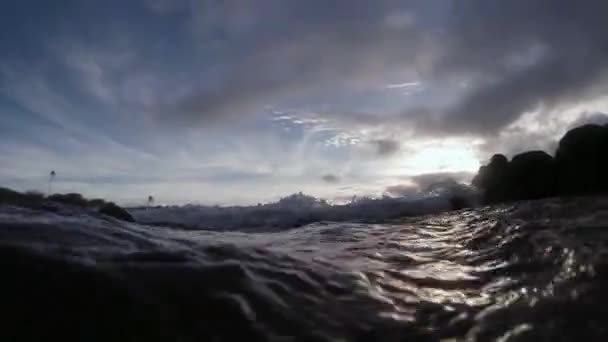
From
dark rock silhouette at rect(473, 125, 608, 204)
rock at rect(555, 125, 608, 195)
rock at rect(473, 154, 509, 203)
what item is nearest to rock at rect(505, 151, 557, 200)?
dark rock silhouette at rect(473, 125, 608, 204)

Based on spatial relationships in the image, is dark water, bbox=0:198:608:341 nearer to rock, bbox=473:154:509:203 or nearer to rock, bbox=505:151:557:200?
rock, bbox=505:151:557:200

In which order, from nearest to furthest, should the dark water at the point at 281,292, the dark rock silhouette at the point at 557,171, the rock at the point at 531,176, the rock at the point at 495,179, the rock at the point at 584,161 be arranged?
the dark water at the point at 281,292 → the rock at the point at 584,161 → the dark rock silhouette at the point at 557,171 → the rock at the point at 531,176 → the rock at the point at 495,179

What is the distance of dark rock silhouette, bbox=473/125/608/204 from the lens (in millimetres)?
10320

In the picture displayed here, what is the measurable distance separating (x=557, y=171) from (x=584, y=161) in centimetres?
93

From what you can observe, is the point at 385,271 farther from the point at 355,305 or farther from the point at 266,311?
the point at 266,311

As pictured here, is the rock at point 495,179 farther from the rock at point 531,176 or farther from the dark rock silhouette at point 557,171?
the rock at point 531,176

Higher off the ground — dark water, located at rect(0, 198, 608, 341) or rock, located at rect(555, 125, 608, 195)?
rock, located at rect(555, 125, 608, 195)

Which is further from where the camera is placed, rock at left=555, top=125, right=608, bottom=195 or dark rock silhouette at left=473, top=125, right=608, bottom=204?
dark rock silhouette at left=473, top=125, right=608, bottom=204

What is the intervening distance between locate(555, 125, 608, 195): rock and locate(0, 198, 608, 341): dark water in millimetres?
6517

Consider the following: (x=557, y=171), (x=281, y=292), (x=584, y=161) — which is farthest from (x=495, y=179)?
(x=281, y=292)

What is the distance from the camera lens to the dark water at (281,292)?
7.98 feet

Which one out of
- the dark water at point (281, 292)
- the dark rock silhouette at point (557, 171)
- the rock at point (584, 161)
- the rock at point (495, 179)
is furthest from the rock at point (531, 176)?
the dark water at point (281, 292)

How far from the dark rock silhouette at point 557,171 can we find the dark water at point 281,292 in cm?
670

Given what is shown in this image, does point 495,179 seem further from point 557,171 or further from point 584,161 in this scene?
point 584,161
